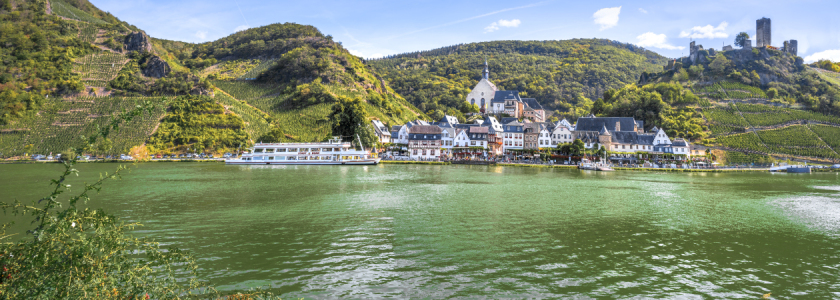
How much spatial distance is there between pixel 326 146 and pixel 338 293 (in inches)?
2707

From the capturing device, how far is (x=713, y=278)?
45.3 feet

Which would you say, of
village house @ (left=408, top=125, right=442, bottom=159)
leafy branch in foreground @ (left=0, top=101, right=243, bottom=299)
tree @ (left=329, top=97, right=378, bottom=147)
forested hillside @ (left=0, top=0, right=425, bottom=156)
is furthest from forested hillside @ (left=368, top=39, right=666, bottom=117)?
leafy branch in foreground @ (left=0, top=101, right=243, bottom=299)

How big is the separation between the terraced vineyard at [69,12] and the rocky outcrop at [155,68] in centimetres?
4436

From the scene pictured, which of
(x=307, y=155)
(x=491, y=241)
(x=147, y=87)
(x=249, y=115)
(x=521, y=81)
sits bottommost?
(x=491, y=241)

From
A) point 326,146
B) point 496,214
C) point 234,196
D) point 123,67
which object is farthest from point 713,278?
point 123,67

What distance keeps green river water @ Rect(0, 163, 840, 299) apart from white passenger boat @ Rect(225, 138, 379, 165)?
42.7 m

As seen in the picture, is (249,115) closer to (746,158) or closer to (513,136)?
(513,136)

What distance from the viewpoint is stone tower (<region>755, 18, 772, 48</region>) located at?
121 meters

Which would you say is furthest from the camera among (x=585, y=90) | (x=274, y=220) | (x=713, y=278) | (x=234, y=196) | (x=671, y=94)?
(x=585, y=90)

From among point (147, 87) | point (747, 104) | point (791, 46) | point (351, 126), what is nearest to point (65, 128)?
point (147, 87)

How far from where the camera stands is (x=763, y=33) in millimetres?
121875

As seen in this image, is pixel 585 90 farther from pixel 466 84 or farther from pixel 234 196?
pixel 234 196

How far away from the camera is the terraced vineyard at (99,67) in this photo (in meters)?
109

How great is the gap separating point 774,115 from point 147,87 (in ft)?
524
